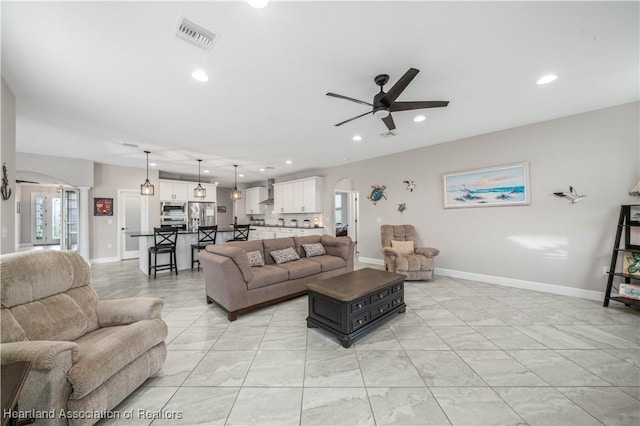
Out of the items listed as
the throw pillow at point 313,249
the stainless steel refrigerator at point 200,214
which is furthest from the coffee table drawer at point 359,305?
the stainless steel refrigerator at point 200,214

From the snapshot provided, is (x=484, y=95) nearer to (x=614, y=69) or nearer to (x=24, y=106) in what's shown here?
(x=614, y=69)

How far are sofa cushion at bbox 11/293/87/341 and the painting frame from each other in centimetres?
604

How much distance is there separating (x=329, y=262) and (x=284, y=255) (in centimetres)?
78

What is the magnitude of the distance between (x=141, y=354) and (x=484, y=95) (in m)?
4.26

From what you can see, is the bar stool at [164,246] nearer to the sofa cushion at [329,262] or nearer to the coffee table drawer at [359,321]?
the sofa cushion at [329,262]

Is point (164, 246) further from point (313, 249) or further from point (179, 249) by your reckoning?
point (313, 249)

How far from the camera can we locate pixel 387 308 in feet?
9.26

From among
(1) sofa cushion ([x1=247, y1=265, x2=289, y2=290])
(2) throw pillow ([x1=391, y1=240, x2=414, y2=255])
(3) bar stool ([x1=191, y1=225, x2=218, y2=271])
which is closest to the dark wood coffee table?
(1) sofa cushion ([x1=247, y1=265, x2=289, y2=290])

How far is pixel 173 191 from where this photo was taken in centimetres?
752

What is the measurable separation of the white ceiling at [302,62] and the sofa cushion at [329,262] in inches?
87.5

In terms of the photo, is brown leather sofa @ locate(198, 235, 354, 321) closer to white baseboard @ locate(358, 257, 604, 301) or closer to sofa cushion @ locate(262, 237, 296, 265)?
sofa cushion @ locate(262, 237, 296, 265)

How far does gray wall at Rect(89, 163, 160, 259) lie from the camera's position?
6.24m

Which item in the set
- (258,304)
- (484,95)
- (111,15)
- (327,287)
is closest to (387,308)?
(327,287)

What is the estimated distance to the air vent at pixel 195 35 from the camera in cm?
176
